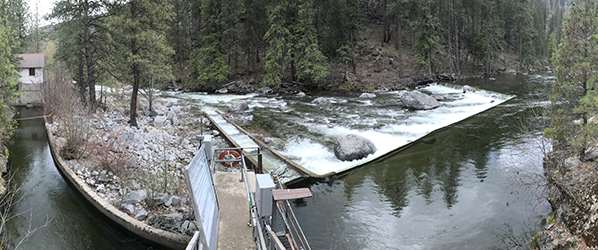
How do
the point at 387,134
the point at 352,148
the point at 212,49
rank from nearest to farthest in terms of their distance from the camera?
the point at 352,148 → the point at 387,134 → the point at 212,49

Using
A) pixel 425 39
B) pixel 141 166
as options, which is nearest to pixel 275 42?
pixel 425 39

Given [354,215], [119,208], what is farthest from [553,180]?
[119,208]

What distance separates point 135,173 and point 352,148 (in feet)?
28.6

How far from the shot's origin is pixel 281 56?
37656mm

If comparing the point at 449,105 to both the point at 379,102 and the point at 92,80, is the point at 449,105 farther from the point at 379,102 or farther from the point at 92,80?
the point at 92,80

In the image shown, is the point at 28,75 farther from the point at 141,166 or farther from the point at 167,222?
the point at 167,222

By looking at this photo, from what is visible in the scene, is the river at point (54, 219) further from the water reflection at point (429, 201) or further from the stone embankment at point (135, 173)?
the water reflection at point (429, 201)

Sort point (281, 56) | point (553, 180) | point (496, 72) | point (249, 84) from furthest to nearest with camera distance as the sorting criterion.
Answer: point (496, 72) < point (249, 84) < point (281, 56) < point (553, 180)

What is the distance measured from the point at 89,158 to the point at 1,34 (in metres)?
5.24

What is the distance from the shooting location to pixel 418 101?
25797 mm

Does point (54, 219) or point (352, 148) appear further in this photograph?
point (352, 148)

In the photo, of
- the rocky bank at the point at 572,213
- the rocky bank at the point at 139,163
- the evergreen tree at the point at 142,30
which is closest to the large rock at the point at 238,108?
the rocky bank at the point at 139,163

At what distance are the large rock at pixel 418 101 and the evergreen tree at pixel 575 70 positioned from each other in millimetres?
15029

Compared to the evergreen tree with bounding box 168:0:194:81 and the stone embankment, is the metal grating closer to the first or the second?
the stone embankment
